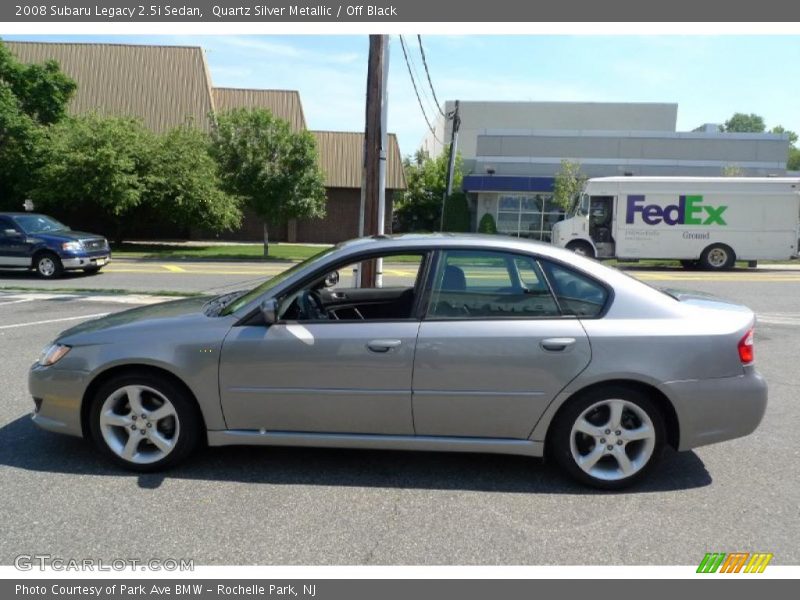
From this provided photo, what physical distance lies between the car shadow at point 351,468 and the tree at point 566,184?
1102 inches

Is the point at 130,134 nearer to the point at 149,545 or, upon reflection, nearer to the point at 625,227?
the point at 625,227

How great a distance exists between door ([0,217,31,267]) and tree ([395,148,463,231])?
1081 inches

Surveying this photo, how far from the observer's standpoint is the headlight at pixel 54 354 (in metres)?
4.28

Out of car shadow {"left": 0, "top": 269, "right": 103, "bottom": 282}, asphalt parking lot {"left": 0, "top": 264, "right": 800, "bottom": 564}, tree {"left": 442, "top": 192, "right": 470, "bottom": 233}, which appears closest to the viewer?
asphalt parking lot {"left": 0, "top": 264, "right": 800, "bottom": 564}

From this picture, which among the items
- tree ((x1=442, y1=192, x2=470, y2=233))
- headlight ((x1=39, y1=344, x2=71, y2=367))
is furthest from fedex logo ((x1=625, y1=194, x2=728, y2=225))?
headlight ((x1=39, y1=344, x2=71, y2=367))

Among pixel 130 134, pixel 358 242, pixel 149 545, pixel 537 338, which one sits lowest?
pixel 149 545

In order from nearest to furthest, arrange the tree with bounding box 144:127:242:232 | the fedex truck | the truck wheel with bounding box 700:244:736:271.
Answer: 1. the fedex truck
2. the truck wheel with bounding box 700:244:736:271
3. the tree with bounding box 144:127:242:232

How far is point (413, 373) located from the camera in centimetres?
401

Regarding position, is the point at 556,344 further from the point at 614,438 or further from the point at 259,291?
the point at 259,291

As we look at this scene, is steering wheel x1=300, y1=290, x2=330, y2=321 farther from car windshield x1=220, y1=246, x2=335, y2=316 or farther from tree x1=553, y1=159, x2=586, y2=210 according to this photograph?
tree x1=553, y1=159, x2=586, y2=210

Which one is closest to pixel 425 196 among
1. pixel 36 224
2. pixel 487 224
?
pixel 487 224

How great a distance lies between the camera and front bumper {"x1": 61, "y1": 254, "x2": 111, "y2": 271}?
644 inches

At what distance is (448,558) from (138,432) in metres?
2.15

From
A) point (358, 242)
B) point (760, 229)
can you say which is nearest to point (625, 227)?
Result: point (760, 229)
